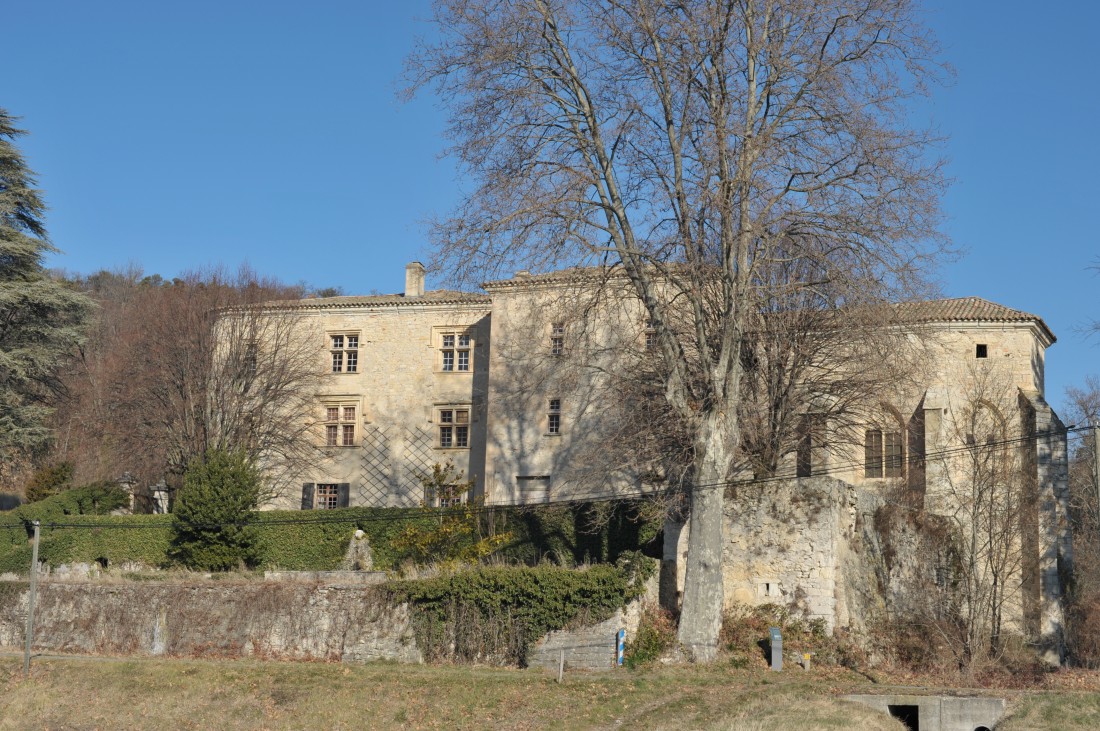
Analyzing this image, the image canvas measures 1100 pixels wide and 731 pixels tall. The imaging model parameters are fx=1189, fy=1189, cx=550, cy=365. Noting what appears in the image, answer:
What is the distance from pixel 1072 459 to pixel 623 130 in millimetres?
41478

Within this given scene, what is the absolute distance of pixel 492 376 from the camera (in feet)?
129

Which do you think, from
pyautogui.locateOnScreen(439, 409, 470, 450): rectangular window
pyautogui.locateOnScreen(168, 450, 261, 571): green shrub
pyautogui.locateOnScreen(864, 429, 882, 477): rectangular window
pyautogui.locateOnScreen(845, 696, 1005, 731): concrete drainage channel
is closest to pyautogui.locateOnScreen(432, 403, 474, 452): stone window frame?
pyautogui.locateOnScreen(439, 409, 470, 450): rectangular window

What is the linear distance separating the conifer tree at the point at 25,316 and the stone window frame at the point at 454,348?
468 inches

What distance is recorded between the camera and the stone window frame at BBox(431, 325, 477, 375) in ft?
140

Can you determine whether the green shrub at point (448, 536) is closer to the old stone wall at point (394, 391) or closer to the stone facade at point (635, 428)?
the stone facade at point (635, 428)

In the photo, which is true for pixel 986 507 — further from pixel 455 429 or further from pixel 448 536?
pixel 455 429

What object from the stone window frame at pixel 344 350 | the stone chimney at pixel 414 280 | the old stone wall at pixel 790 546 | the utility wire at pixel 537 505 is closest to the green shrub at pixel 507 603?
the old stone wall at pixel 790 546

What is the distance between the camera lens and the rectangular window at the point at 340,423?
140 ft

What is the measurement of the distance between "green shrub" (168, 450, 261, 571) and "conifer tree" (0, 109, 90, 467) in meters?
6.79

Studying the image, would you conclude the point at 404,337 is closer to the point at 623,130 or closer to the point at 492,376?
the point at 492,376

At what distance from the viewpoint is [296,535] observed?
3631 cm

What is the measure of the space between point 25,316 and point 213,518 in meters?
10.2

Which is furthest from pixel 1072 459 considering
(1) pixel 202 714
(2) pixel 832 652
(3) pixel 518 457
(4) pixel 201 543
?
(1) pixel 202 714

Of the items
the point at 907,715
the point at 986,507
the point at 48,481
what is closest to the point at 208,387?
the point at 48,481
